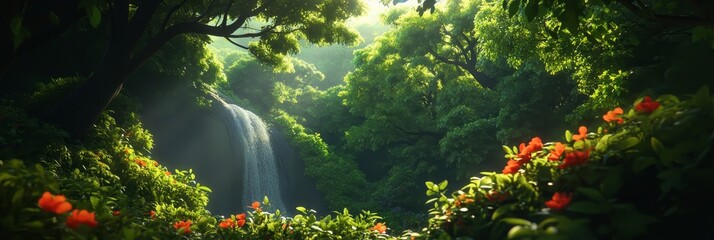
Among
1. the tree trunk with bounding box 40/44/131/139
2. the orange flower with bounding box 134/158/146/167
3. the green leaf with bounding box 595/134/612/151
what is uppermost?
the tree trunk with bounding box 40/44/131/139

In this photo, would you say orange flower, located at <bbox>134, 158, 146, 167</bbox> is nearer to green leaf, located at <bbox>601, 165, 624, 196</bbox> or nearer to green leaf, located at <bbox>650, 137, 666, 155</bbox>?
green leaf, located at <bbox>601, 165, 624, 196</bbox>

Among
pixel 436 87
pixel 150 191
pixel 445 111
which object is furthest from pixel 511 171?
pixel 436 87

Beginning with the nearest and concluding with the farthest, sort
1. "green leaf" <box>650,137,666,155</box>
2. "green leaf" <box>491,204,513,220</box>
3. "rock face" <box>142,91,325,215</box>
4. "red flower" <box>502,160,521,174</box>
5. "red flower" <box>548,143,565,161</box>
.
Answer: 1. "green leaf" <box>650,137,666,155</box>
2. "green leaf" <box>491,204,513,220</box>
3. "red flower" <box>548,143,565,161</box>
4. "red flower" <box>502,160,521,174</box>
5. "rock face" <box>142,91,325,215</box>

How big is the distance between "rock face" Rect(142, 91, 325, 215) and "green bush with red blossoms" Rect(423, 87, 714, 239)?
15597 millimetres

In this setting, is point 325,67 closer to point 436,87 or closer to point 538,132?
point 436,87

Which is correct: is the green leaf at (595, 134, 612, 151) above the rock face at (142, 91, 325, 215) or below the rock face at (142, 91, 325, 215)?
below

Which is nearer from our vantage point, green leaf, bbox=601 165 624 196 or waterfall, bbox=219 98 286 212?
green leaf, bbox=601 165 624 196

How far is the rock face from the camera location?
59.9 ft

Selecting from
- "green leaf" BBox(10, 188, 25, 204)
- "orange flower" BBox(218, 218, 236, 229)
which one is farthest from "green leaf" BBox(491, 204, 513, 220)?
"orange flower" BBox(218, 218, 236, 229)

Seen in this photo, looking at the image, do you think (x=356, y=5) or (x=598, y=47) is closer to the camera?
(x=598, y=47)

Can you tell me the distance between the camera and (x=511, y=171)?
10.4ft

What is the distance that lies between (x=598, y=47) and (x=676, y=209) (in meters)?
9.03

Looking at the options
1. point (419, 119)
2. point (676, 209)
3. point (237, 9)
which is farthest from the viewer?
point (419, 119)

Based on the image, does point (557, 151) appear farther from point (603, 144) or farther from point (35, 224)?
point (35, 224)
